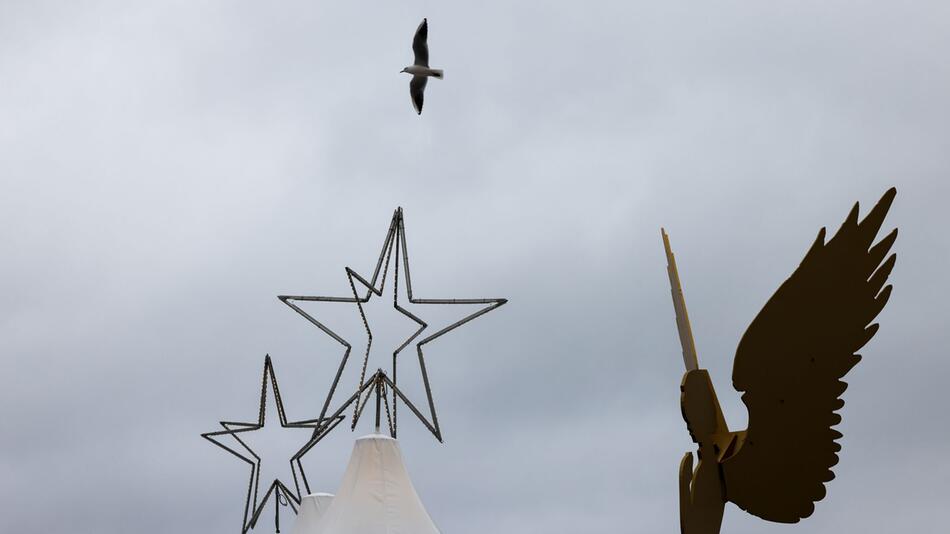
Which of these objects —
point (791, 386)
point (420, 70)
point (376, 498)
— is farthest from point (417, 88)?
point (791, 386)

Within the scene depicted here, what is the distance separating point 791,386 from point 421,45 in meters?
5.68

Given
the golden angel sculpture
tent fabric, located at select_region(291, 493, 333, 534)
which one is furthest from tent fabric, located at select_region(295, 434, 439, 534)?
the golden angel sculpture

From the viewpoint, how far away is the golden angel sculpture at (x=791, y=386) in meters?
8.70

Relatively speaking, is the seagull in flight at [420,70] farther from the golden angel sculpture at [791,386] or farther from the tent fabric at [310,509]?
the tent fabric at [310,509]

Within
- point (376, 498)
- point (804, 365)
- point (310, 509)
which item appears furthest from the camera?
point (310, 509)

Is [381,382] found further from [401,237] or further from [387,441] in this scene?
[401,237]

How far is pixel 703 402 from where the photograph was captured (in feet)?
30.1

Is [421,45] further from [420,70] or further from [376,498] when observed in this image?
[376,498]

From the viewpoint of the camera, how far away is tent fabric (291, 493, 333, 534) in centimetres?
1534

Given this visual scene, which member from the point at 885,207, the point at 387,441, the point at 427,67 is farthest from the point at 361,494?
the point at 885,207

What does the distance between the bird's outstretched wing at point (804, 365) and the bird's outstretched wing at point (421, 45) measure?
5429mm

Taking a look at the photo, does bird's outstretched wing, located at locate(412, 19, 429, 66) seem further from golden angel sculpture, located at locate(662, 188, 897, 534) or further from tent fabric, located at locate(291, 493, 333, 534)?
tent fabric, located at locate(291, 493, 333, 534)

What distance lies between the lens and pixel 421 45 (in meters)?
12.7

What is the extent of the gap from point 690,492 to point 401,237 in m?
4.94
